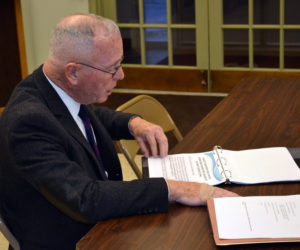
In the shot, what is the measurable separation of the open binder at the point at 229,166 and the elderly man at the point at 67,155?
96 mm

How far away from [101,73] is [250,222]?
0.67 meters

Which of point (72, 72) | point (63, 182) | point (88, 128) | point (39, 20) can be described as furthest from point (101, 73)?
point (39, 20)

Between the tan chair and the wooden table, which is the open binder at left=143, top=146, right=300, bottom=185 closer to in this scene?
the wooden table

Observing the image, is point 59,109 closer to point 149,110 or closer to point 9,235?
point 9,235

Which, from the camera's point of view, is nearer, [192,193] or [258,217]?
[258,217]

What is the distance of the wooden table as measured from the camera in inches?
62.0

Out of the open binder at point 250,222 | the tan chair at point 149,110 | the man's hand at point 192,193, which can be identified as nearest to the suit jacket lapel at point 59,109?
the man's hand at point 192,193

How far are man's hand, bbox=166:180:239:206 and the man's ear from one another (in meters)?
0.45

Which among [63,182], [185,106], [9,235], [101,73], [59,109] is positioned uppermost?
[101,73]

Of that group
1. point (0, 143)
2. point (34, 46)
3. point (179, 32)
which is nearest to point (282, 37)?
point (179, 32)

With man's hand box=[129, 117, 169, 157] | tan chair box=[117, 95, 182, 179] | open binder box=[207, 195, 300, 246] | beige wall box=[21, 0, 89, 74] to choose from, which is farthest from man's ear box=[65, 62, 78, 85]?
beige wall box=[21, 0, 89, 74]

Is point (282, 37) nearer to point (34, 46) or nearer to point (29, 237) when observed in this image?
point (34, 46)

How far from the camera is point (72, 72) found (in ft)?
6.20

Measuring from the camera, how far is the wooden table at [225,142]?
5.17 feet
